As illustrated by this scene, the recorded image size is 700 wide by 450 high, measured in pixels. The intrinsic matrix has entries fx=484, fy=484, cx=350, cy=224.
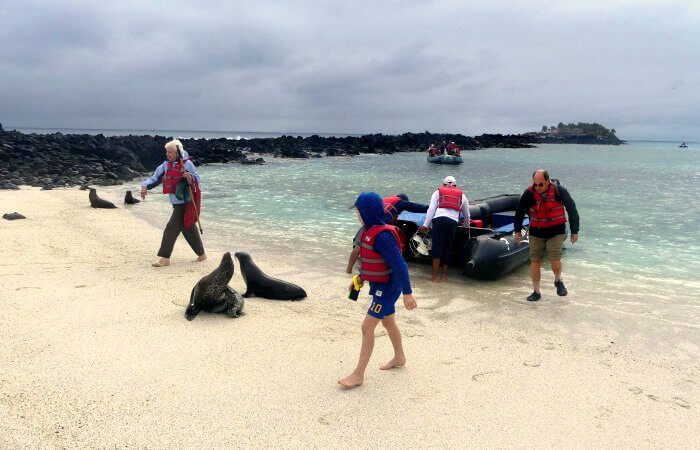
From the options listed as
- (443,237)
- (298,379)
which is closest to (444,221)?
(443,237)

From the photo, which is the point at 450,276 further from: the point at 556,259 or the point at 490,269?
the point at 556,259

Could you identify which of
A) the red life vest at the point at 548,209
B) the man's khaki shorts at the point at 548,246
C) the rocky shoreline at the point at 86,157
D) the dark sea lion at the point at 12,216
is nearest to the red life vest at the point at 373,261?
the red life vest at the point at 548,209

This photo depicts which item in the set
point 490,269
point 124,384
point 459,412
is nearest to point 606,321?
point 490,269

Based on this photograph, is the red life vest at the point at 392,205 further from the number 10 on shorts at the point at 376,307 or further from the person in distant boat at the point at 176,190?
the number 10 on shorts at the point at 376,307

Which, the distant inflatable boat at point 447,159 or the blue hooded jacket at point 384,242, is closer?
the blue hooded jacket at point 384,242

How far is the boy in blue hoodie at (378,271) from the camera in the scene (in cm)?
361

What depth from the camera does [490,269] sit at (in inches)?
290

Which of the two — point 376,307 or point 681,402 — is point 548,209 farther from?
point 376,307

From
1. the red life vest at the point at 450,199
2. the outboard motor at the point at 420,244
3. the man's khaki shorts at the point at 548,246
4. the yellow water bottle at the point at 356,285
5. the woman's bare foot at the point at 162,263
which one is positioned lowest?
the woman's bare foot at the point at 162,263

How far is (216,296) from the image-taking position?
523 cm

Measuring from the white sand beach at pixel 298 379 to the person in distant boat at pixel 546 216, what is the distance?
100cm

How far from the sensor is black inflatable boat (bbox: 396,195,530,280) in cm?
738

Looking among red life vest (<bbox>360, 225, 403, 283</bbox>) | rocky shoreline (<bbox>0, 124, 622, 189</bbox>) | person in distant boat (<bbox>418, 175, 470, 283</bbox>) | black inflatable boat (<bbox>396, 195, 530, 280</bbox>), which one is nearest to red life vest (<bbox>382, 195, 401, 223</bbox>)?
black inflatable boat (<bbox>396, 195, 530, 280</bbox>)

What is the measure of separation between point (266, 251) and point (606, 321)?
6045 mm
